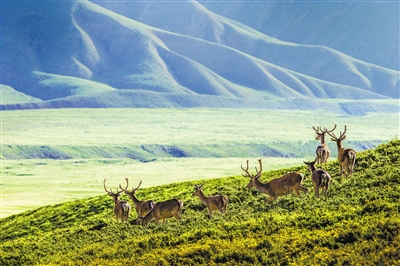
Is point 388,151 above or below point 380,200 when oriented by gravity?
above

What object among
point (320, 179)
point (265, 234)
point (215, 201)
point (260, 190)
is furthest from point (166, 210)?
point (320, 179)

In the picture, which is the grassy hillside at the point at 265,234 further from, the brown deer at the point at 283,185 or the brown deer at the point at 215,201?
the brown deer at the point at 283,185

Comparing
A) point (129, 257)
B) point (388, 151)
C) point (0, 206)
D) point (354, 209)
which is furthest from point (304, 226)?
point (0, 206)

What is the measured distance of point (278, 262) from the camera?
81.3ft

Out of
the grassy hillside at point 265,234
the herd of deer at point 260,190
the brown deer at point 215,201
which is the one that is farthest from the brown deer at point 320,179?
the brown deer at point 215,201

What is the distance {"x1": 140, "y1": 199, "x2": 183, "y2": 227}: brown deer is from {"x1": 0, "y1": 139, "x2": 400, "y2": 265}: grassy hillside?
68 centimetres

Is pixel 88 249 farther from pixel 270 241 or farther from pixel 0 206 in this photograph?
pixel 0 206

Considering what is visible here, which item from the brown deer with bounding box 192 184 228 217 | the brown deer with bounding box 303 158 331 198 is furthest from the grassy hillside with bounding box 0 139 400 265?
the brown deer with bounding box 303 158 331 198

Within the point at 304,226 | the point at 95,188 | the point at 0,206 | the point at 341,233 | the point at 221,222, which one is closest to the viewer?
the point at 341,233

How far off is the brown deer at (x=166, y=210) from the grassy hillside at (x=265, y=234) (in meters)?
0.68

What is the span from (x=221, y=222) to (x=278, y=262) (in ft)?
30.7

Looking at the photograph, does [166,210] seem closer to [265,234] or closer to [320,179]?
[265,234]

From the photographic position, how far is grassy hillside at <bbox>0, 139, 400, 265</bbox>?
82.4ft

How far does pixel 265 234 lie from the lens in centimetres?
2942
